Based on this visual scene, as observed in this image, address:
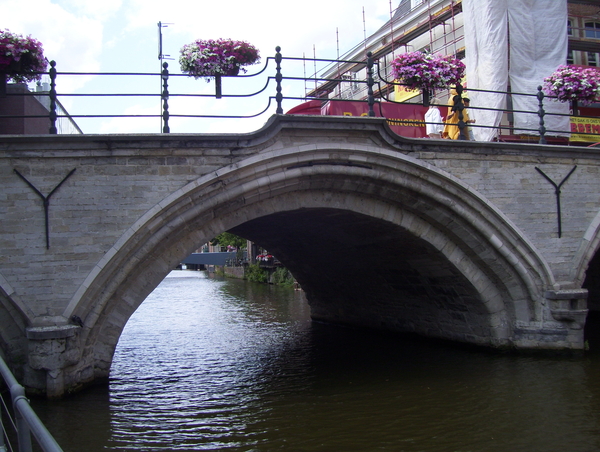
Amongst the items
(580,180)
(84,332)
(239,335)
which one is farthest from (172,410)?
(580,180)

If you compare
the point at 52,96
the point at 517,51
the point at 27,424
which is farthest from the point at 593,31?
the point at 27,424

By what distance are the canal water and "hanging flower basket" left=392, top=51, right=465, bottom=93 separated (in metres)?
5.00

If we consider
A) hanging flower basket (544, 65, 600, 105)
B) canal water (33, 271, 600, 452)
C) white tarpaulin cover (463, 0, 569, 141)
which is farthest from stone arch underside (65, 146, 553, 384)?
white tarpaulin cover (463, 0, 569, 141)

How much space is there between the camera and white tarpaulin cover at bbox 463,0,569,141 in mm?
14523

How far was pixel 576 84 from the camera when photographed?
1112cm

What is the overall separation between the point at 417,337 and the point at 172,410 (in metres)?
6.83

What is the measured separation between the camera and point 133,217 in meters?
Result: 7.98

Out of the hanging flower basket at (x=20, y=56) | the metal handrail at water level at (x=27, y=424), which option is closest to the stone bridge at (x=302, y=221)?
the hanging flower basket at (x=20, y=56)

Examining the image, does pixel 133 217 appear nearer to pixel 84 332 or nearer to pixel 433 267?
pixel 84 332

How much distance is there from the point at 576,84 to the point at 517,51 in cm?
410

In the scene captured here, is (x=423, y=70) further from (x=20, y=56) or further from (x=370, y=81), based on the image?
(x=20, y=56)

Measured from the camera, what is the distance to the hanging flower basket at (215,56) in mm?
8875

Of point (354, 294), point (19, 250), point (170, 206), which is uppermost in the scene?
point (170, 206)

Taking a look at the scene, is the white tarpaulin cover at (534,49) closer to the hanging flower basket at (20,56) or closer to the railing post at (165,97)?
the railing post at (165,97)
